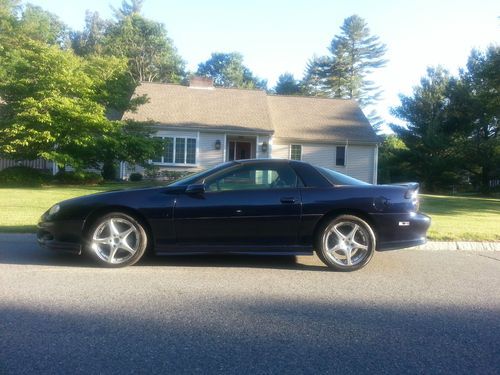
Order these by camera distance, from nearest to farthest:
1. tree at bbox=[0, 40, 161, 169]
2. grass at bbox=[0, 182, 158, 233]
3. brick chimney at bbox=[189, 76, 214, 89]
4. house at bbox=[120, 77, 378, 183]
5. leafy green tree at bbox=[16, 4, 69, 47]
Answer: grass at bbox=[0, 182, 158, 233]
tree at bbox=[0, 40, 161, 169]
house at bbox=[120, 77, 378, 183]
brick chimney at bbox=[189, 76, 214, 89]
leafy green tree at bbox=[16, 4, 69, 47]

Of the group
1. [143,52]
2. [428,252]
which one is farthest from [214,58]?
[428,252]

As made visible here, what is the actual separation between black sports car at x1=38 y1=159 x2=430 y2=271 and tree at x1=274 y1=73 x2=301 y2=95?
197ft

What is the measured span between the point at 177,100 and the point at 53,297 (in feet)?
79.9

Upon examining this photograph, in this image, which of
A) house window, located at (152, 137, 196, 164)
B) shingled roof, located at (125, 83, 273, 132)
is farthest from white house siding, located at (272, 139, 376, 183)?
house window, located at (152, 137, 196, 164)

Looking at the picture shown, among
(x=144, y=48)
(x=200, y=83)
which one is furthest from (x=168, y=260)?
(x=144, y=48)

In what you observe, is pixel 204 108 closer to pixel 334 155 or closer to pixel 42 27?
pixel 334 155

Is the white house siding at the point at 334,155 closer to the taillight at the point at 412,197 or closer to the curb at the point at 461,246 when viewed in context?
the curb at the point at 461,246

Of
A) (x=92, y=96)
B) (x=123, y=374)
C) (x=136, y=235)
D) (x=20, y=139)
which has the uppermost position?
(x=92, y=96)

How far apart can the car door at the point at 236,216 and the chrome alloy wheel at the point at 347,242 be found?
458 mm

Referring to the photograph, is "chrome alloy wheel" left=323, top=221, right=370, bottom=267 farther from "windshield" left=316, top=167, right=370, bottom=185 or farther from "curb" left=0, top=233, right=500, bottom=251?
"curb" left=0, top=233, right=500, bottom=251

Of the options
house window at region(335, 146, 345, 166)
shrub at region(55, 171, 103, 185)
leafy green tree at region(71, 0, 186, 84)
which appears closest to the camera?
shrub at region(55, 171, 103, 185)

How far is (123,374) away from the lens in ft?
10.1

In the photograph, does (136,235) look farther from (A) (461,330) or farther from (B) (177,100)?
(B) (177,100)

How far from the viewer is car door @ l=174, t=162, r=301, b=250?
598 cm
